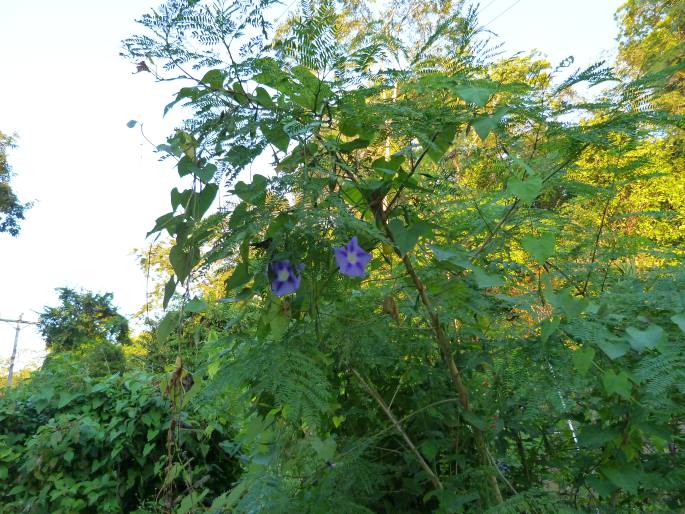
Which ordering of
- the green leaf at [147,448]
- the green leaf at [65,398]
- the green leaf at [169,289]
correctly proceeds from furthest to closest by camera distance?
the green leaf at [65,398] → the green leaf at [147,448] → the green leaf at [169,289]

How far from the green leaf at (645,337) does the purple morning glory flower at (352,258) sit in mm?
370

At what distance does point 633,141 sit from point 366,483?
0.76 meters

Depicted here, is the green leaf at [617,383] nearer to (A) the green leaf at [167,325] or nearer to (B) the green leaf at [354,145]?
(B) the green leaf at [354,145]

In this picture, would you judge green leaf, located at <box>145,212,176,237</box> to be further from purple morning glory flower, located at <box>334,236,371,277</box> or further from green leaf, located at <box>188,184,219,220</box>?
purple morning glory flower, located at <box>334,236,371,277</box>

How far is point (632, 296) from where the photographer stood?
895mm

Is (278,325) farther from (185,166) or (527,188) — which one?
(527,188)

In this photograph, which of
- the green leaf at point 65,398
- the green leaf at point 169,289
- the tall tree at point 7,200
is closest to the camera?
the green leaf at point 169,289

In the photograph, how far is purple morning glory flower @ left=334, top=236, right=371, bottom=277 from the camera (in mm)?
742

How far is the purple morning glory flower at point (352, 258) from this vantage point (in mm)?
742

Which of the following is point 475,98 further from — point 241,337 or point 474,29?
point 241,337

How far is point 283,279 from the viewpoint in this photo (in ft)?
2.53

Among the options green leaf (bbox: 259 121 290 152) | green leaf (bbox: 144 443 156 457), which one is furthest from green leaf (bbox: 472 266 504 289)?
green leaf (bbox: 144 443 156 457)

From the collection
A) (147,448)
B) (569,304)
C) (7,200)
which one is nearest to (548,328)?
(569,304)

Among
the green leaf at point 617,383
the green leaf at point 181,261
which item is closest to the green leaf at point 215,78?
the green leaf at point 181,261
